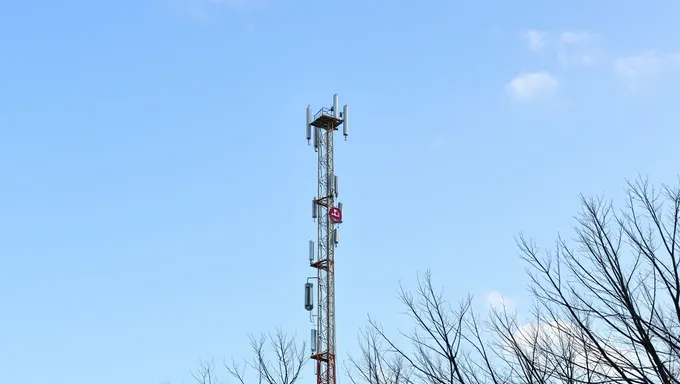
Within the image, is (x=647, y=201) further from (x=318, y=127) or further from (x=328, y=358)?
(x=318, y=127)

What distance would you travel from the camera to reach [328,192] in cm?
3956

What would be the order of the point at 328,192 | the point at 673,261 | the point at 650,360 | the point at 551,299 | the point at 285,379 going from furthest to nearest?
the point at 328,192 < the point at 285,379 < the point at 551,299 < the point at 673,261 < the point at 650,360

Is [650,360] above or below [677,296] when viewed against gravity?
below

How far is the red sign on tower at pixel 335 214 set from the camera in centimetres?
3878

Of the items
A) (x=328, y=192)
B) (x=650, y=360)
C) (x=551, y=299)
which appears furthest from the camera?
(x=328, y=192)

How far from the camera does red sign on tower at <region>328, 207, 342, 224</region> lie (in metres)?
38.8

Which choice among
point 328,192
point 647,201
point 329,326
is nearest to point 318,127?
point 328,192

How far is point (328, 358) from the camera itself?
36.9m

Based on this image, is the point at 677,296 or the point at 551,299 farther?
the point at 551,299

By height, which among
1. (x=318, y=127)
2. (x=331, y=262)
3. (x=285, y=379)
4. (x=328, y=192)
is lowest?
(x=285, y=379)

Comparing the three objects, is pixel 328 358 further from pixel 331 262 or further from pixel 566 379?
pixel 566 379

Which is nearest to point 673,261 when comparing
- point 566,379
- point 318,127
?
point 566,379

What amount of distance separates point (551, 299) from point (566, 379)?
50.7 inches

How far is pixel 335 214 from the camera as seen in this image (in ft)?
128
